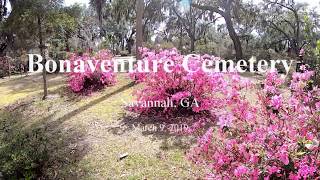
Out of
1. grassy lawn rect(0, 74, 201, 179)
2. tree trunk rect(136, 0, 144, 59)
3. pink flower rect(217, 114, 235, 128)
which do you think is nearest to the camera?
pink flower rect(217, 114, 235, 128)

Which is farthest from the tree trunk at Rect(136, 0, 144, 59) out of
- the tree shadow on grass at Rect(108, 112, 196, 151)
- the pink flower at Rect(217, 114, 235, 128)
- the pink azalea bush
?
the pink flower at Rect(217, 114, 235, 128)

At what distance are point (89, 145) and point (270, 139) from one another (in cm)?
Result: 382

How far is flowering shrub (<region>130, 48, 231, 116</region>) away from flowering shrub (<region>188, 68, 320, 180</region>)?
10.3ft

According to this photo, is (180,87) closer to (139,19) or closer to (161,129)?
(161,129)

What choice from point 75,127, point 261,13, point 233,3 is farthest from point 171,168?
point 261,13

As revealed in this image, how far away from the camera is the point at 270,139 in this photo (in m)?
3.56

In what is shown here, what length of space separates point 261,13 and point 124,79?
850 inches

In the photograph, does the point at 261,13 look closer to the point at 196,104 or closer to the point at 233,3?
the point at 233,3

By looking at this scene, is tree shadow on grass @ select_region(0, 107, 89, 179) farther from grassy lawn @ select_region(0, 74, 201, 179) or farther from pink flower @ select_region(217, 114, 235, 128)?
pink flower @ select_region(217, 114, 235, 128)

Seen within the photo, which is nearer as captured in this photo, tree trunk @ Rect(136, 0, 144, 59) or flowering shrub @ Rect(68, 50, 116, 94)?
flowering shrub @ Rect(68, 50, 116, 94)

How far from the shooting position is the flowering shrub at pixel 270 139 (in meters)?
3.31

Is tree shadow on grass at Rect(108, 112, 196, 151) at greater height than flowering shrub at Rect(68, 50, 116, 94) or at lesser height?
lesser

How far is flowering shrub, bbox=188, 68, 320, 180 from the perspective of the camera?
10.9ft

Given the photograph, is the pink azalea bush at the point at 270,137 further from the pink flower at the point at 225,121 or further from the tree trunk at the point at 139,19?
the tree trunk at the point at 139,19
